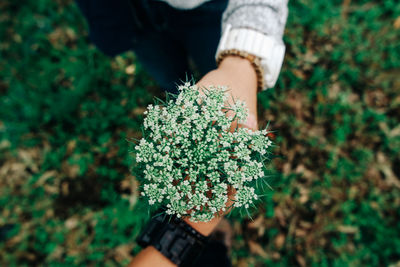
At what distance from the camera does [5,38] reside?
11.9 feet

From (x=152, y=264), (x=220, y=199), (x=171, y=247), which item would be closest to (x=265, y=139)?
(x=220, y=199)

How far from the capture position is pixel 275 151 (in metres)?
2.97

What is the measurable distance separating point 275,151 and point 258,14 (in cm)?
184

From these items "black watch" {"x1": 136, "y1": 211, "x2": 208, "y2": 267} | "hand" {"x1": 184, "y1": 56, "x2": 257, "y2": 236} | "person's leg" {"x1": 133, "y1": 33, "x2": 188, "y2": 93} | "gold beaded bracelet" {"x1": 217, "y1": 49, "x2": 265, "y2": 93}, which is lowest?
"black watch" {"x1": 136, "y1": 211, "x2": 208, "y2": 267}

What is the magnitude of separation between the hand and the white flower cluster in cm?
18

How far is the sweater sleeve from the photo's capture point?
4.76ft

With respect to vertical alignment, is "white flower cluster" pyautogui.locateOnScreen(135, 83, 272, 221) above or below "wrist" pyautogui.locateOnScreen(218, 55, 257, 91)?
below

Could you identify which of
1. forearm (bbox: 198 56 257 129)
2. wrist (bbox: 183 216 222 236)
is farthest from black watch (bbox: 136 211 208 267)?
forearm (bbox: 198 56 257 129)

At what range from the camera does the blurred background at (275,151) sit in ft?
9.42

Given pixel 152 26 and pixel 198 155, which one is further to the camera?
pixel 152 26

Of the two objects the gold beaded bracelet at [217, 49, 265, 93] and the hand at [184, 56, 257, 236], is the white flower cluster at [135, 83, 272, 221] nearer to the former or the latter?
the hand at [184, 56, 257, 236]

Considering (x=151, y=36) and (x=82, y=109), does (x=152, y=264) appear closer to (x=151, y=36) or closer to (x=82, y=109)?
(x=151, y=36)

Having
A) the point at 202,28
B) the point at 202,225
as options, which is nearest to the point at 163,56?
the point at 202,28

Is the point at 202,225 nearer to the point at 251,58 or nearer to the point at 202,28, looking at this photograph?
the point at 251,58
